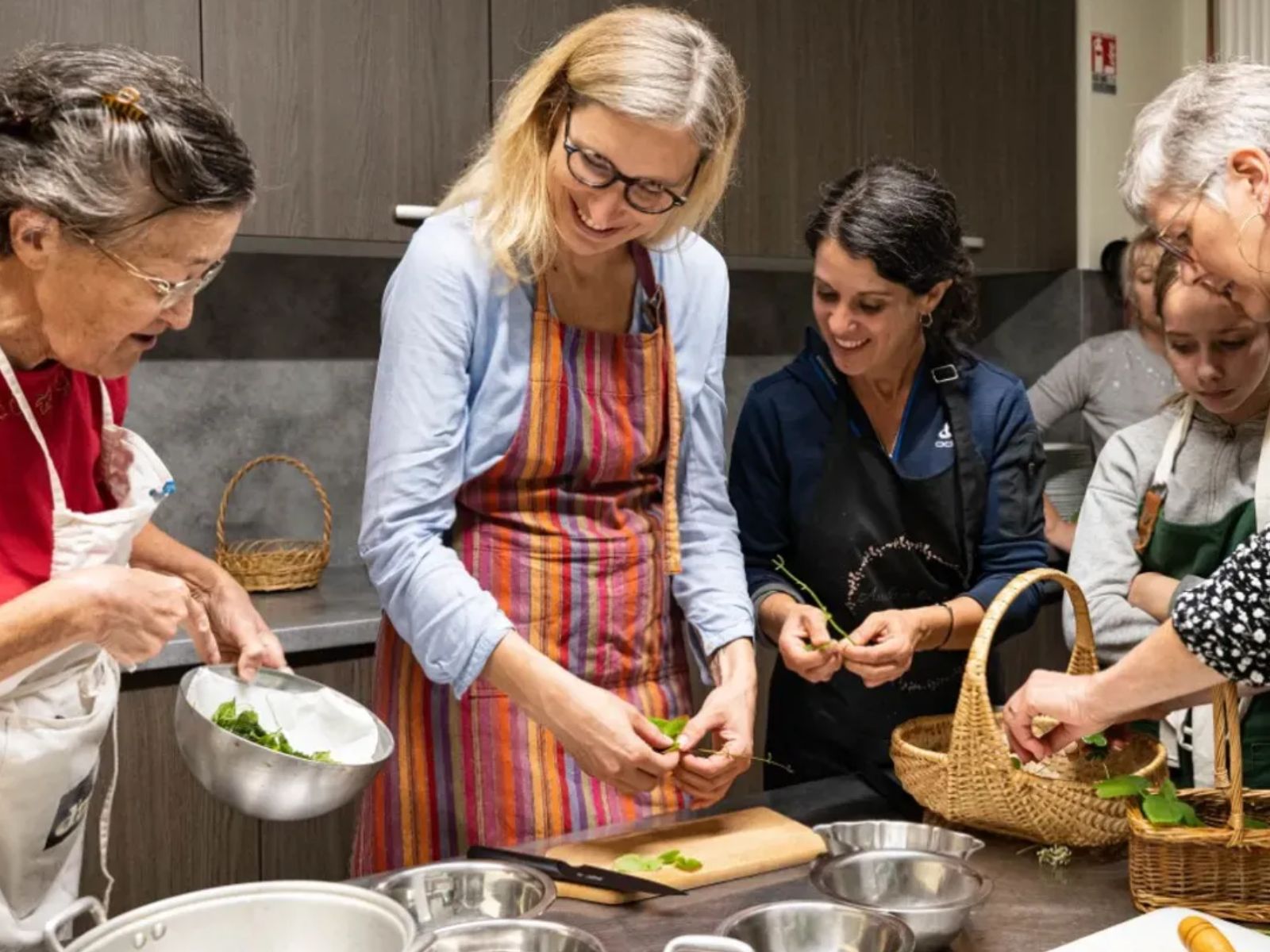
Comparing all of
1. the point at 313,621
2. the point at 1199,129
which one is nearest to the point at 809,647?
the point at 1199,129

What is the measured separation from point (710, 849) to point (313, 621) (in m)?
1.21

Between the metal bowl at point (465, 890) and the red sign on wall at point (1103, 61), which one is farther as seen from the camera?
the red sign on wall at point (1103, 61)

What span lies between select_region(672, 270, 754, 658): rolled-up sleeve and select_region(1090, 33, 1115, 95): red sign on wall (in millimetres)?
2503

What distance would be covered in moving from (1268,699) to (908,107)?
2107 mm

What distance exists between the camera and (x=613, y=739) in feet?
4.50

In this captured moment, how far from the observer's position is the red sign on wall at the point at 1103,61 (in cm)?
377

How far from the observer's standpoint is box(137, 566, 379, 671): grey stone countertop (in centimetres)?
224

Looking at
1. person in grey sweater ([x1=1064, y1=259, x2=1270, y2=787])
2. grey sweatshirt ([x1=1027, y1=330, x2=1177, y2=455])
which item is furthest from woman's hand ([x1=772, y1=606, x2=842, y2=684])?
grey sweatshirt ([x1=1027, y1=330, x2=1177, y2=455])

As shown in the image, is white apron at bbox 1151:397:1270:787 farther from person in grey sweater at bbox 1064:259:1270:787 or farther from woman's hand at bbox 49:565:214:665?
woman's hand at bbox 49:565:214:665

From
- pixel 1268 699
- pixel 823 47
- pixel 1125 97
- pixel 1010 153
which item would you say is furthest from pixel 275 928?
pixel 1125 97

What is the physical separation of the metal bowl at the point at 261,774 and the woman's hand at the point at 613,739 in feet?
0.70

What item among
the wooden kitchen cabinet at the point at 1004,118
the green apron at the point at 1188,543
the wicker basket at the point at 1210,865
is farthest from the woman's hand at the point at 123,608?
the wooden kitchen cabinet at the point at 1004,118

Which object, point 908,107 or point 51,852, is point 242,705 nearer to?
point 51,852

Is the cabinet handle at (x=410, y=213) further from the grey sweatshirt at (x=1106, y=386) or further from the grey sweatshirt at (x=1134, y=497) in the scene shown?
the grey sweatshirt at (x=1106, y=386)
